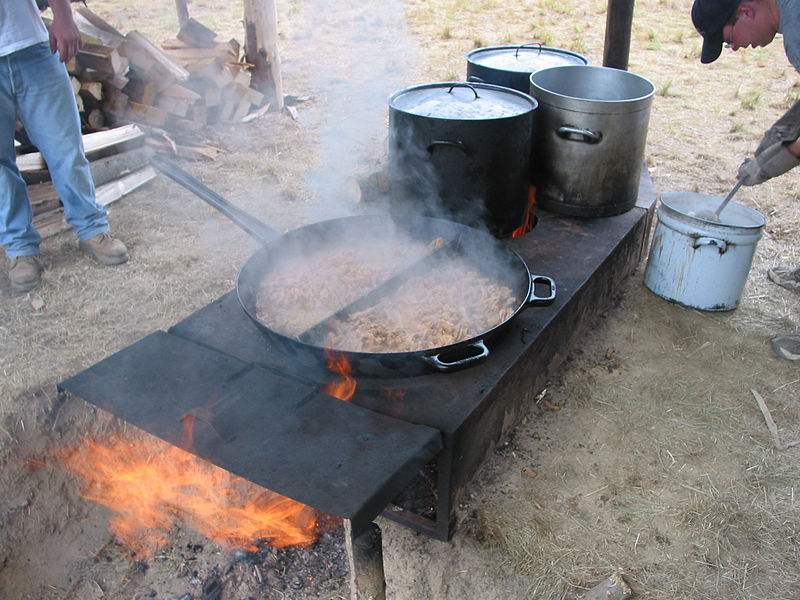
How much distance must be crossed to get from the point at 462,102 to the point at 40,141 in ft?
9.56


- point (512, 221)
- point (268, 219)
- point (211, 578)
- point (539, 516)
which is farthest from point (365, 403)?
point (268, 219)

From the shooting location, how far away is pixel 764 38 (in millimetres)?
3025

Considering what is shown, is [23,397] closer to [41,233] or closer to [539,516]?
[41,233]

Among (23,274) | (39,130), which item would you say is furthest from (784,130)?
(23,274)

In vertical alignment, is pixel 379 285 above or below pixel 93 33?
Answer: below

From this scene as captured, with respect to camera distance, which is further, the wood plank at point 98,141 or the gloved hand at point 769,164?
the wood plank at point 98,141

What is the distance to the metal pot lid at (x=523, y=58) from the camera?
14.5 feet

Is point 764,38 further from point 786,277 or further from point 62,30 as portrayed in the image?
point 62,30

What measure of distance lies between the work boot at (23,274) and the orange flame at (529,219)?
10.7 feet

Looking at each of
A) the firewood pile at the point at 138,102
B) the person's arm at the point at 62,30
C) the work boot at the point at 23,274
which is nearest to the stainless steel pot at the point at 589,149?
the person's arm at the point at 62,30

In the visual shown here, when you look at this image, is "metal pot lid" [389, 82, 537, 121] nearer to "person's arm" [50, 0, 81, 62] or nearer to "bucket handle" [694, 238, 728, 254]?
"bucket handle" [694, 238, 728, 254]

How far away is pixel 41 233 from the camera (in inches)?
185

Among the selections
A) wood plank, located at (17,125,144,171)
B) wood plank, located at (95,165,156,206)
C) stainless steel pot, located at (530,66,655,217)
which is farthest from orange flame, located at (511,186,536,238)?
wood plank, located at (17,125,144,171)

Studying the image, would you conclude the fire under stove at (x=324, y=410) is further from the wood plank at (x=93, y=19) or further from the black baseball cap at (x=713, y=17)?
the wood plank at (x=93, y=19)
